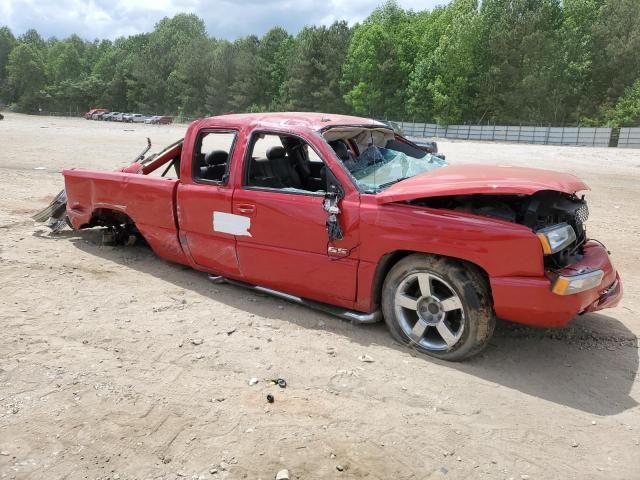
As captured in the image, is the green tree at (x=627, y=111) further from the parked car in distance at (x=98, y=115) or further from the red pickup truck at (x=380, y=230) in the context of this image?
the parked car in distance at (x=98, y=115)

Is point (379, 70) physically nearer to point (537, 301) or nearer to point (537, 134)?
point (537, 134)

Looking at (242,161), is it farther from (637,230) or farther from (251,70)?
(251,70)

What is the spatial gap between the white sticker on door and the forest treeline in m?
53.5

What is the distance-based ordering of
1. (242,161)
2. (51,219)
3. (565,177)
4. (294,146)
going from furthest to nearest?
1. (51,219)
2. (294,146)
3. (242,161)
4. (565,177)

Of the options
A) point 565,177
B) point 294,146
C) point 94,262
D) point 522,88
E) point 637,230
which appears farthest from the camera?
point 522,88

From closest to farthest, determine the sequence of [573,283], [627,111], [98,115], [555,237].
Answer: [573,283] < [555,237] < [627,111] < [98,115]

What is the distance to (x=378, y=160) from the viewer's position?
15.2ft

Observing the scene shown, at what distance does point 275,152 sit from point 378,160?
1174 millimetres

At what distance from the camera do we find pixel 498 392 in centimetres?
349

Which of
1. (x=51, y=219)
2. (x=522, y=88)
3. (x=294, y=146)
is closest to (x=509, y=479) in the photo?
(x=294, y=146)

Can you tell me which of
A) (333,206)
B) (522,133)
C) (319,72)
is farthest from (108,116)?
(333,206)

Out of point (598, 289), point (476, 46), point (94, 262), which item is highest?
point (476, 46)

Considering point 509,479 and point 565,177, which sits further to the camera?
point 565,177

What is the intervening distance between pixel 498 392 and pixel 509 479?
86 cm
